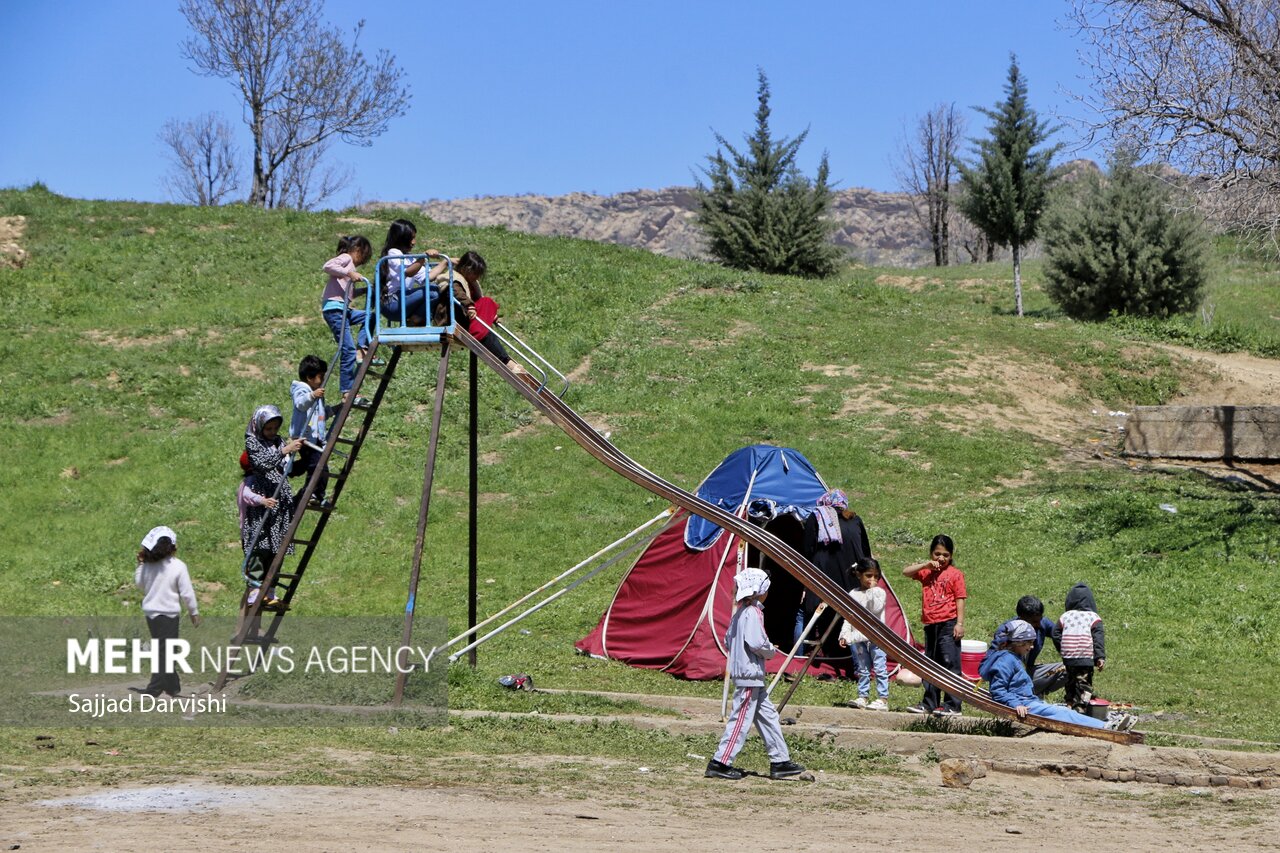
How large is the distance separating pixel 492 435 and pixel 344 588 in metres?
5.79

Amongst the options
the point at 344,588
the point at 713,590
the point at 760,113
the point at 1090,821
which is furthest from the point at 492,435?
the point at 760,113

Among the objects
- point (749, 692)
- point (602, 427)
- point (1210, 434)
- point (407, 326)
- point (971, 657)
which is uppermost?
point (407, 326)

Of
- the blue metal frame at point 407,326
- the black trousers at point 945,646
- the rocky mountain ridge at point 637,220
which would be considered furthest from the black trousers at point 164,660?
the rocky mountain ridge at point 637,220

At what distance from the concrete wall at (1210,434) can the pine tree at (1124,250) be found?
28.3 ft

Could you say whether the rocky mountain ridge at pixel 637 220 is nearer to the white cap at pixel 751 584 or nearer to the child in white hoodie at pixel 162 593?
the child in white hoodie at pixel 162 593

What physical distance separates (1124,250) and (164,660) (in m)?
25.6

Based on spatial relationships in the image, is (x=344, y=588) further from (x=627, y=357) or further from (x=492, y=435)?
(x=627, y=357)

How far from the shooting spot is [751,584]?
8.80 meters

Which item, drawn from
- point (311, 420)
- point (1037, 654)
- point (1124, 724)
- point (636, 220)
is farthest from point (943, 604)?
point (636, 220)

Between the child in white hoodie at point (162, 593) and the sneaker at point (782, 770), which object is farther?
the child in white hoodie at point (162, 593)

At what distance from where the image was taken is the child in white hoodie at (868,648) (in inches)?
454

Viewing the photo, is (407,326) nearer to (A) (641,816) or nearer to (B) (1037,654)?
(A) (641,816)

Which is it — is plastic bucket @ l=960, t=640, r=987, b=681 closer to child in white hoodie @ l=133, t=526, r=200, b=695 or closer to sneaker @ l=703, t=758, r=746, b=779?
sneaker @ l=703, t=758, r=746, b=779

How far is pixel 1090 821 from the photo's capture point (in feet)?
25.9
